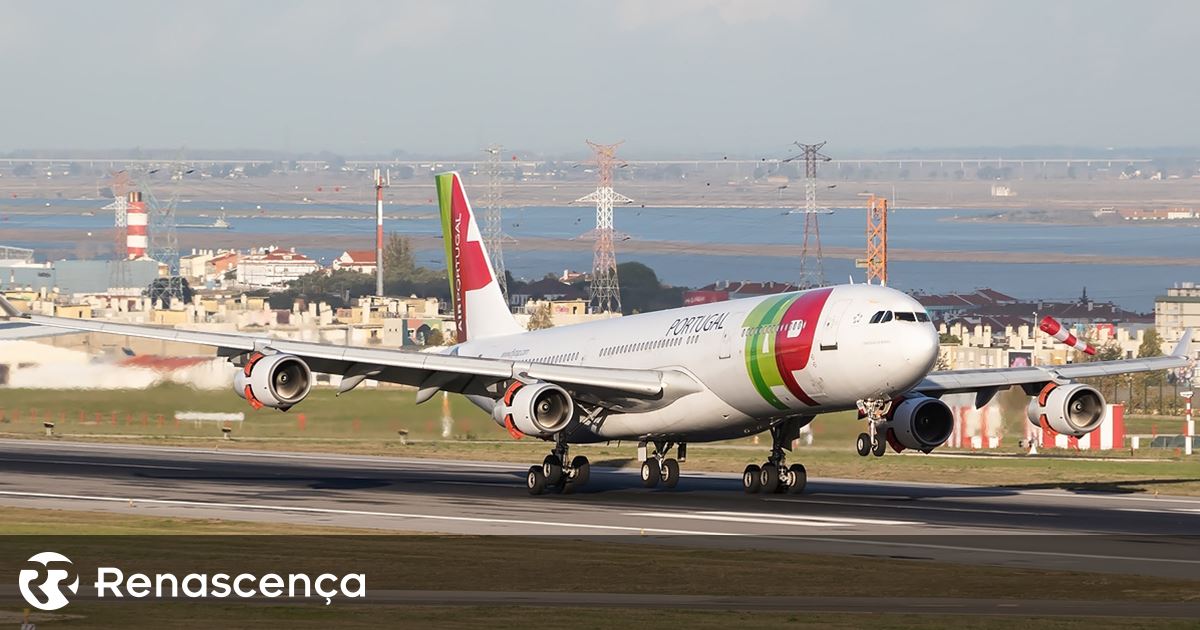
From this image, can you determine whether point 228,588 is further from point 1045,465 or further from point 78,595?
point 1045,465

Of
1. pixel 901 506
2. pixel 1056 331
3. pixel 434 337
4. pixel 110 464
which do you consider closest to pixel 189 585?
pixel 901 506

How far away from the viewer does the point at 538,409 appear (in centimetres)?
4797

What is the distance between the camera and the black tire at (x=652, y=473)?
173ft

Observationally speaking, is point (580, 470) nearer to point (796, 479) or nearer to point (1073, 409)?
point (796, 479)

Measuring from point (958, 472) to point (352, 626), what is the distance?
40789 mm

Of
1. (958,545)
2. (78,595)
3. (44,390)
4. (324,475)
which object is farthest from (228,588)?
(44,390)

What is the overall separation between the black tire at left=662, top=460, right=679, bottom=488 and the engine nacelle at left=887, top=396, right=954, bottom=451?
7.26 metres

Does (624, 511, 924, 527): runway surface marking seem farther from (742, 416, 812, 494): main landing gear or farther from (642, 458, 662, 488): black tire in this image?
(642, 458, 662, 488): black tire

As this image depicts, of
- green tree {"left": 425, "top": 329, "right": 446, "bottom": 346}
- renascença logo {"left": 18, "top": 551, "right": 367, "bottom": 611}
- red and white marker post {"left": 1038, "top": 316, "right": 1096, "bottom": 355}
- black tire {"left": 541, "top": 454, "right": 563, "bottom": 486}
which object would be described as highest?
green tree {"left": 425, "top": 329, "right": 446, "bottom": 346}

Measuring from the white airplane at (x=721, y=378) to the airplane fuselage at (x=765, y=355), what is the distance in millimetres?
41

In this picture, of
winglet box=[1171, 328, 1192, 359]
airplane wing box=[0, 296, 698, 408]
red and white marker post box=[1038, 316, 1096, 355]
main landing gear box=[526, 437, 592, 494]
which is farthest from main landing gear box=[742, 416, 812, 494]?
red and white marker post box=[1038, 316, 1096, 355]

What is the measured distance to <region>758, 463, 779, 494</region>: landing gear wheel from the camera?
50.2 metres

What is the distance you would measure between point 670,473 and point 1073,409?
1194 cm

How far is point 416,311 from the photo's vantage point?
644 feet
